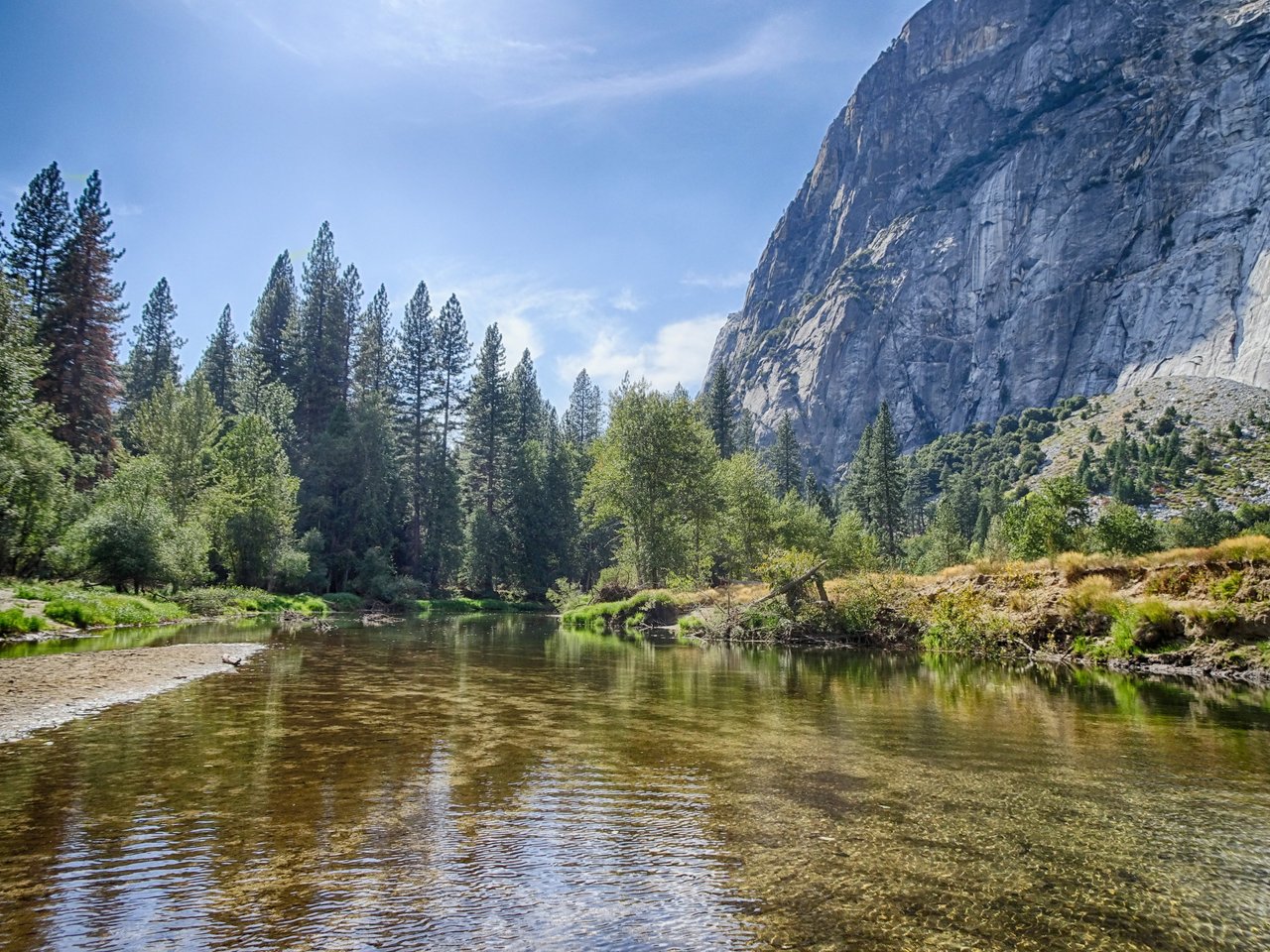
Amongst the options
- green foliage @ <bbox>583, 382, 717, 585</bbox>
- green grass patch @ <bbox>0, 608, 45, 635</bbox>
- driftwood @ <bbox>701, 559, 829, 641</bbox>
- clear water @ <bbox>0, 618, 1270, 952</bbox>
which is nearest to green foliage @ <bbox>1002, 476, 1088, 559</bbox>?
driftwood @ <bbox>701, 559, 829, 641</bbox>

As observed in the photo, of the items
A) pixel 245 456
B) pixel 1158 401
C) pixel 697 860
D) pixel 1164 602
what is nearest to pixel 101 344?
pixel 245 456

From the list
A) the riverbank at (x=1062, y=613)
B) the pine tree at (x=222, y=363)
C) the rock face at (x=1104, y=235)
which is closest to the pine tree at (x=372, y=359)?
the pine tree at (x=222, y=363)

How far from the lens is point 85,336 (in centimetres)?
4700

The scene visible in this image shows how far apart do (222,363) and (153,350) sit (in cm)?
758

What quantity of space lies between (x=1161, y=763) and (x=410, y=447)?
7437 centimetres

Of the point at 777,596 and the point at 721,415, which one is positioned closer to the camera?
the point at 777,596

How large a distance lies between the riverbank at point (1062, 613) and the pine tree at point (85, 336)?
42042mm

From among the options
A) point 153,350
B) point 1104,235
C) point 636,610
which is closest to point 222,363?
point 153,350

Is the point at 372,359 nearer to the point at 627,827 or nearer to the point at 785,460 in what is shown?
the point at 785,460

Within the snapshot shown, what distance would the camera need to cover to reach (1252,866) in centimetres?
569

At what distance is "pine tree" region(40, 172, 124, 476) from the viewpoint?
45.1 m

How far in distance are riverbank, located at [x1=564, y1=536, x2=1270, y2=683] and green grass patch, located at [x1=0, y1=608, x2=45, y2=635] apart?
25.1m

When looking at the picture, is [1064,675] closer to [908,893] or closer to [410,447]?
[908,893]

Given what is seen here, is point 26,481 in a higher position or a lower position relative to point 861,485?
lower
